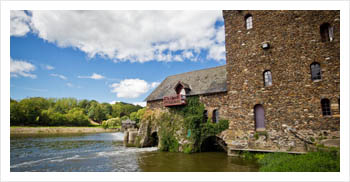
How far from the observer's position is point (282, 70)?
11742 millimetres

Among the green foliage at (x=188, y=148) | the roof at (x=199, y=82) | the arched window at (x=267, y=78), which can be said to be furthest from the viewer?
the roof at (x=199, y=82)

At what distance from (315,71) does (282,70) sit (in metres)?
1.67

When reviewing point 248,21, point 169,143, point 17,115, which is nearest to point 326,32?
point 248,21

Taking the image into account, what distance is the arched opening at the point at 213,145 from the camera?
16.0 metres

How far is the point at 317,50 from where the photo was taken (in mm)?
10914

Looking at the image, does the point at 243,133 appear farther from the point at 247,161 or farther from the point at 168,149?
the point at 168,149

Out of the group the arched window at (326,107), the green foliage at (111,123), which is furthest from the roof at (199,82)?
the green foliage at (111,123)

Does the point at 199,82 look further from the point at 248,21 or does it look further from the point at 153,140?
the point at 153,140

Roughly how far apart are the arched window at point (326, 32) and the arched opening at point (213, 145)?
9951 millimetres

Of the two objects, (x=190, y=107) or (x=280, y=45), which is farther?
(x=190, y=107)

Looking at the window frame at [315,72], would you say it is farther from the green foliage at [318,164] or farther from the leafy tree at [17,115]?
the leafy tree at [17,115]

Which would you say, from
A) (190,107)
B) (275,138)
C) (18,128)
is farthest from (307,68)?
(18,128)

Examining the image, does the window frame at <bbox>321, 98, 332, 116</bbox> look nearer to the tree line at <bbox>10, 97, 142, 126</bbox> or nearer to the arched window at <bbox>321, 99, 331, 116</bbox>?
the arched window at <bbox>321, 99, 331, 116</bbox>

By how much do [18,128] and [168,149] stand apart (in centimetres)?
3968
